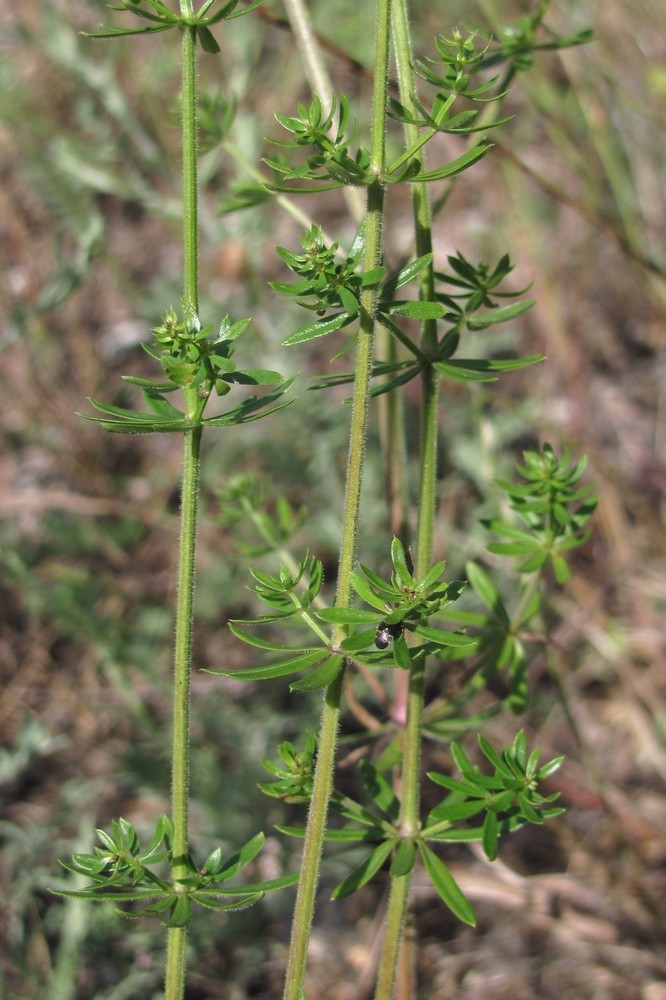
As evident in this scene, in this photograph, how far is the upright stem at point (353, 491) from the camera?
955 mm

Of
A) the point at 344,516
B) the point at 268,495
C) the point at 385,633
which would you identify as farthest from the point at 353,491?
the point at 268,495

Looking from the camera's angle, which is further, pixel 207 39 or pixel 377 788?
pixel 377 788

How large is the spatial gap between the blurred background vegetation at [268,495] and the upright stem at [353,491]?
706 millimetres

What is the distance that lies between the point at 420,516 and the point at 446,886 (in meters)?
0.42

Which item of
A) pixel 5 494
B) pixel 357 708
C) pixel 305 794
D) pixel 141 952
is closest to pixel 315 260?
pixel 305 794

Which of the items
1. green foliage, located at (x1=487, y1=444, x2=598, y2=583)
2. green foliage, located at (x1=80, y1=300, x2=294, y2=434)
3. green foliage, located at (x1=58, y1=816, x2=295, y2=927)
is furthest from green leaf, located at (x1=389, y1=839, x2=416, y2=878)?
green foliage, located at (x1=80, y1=300, x2=294, y2=434)

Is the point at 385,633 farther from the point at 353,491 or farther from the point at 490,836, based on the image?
the point at 490,836

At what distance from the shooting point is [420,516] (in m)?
1.12

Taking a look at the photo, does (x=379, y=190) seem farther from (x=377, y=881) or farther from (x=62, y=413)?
(x=62, y=413)

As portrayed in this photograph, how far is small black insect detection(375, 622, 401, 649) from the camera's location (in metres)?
0.99

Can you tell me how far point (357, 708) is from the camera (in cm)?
151

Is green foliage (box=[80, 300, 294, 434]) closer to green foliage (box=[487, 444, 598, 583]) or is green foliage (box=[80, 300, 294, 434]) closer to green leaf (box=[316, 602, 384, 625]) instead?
green leaf (box=[316, 602, 384, 625])

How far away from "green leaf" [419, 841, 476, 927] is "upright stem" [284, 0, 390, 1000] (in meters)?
0.15

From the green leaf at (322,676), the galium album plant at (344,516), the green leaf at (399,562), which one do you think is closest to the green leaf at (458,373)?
the galium album plant at (344,516)
